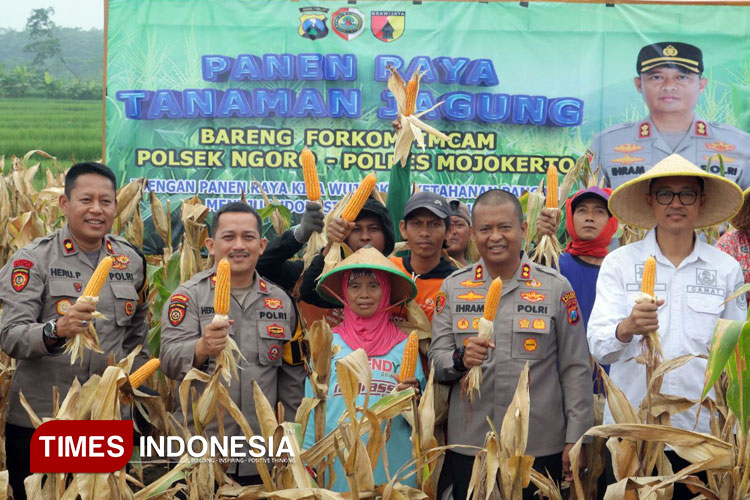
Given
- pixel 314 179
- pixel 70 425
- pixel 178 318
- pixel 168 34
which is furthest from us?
pixel 168 34

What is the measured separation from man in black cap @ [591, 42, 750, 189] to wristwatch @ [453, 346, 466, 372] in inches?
188

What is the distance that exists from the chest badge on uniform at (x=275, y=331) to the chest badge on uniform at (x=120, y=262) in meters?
0.95

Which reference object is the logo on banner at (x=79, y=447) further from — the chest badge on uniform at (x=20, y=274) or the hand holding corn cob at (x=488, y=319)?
the hand holding corn cob at (x=488, y=319)

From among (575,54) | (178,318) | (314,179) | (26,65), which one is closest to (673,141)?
(575,54)

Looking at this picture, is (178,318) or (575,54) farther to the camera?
(575,54)

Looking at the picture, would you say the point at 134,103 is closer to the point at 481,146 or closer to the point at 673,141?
the point at 481,146

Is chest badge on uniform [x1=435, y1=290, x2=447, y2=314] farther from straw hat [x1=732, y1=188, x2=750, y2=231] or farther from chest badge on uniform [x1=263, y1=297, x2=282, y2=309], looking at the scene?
straw hat [x1=732, y1=188, x2=750, y2=231]

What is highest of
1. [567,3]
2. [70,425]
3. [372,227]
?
Answer: [567,3]

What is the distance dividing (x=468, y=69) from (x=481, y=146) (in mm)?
736

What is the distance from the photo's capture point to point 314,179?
5039 mm

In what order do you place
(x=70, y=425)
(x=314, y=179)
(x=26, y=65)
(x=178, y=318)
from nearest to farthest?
(x=70, y=425) → (x=178, y=318) → (x=314, y=179) → (x=26, y=65)

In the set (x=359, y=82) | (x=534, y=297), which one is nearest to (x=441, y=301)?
(x=534, y=297)

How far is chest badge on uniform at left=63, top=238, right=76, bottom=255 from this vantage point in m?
4.68

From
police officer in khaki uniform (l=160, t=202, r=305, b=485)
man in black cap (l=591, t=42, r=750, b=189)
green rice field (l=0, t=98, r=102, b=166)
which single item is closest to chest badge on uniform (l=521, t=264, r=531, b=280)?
police officer in khaki uniform (l=160, t=202, r=305, b=485)
